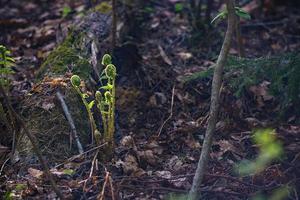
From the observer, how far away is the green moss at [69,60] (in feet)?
12.4

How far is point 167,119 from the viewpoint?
12.1 ft

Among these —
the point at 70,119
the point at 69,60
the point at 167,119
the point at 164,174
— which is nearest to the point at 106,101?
the point at 70,119

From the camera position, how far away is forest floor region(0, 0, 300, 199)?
2.92 meters

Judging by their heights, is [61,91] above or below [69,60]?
below

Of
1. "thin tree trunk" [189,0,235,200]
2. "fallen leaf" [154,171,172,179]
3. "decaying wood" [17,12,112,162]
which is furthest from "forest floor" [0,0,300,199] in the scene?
"thin tree trunk" [189,0,235,200]

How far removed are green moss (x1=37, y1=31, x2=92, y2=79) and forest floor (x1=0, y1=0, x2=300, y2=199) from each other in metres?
0.24

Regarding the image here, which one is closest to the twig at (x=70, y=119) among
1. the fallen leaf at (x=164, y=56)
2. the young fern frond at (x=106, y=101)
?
the young fern frond at (x=106, y=101)

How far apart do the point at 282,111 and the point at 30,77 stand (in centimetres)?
218

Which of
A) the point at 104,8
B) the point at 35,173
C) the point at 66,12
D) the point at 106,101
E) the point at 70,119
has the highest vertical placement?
the point at 104,8

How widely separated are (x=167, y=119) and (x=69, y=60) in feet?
3.11

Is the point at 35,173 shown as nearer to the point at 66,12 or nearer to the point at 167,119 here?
the point at 167,119

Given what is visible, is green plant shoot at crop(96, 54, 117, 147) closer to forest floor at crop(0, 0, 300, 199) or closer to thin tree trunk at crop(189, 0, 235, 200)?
forest floor at crop(0, 0, 300, 199)

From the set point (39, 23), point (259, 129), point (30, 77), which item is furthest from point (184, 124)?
point (39, 23)

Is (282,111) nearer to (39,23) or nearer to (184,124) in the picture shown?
(184,124)
